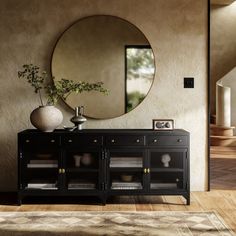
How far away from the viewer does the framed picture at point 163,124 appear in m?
4.60

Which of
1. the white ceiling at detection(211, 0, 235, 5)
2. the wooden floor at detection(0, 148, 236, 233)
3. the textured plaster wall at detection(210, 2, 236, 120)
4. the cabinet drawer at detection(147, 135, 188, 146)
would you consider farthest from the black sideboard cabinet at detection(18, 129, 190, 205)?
the white ceiling at detection(211, 0, 235, 5)

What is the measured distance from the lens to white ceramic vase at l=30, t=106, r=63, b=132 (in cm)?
440

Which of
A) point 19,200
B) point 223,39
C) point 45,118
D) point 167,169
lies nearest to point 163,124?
point 167,169

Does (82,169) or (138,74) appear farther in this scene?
(138,74)

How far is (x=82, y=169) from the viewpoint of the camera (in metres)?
4.39

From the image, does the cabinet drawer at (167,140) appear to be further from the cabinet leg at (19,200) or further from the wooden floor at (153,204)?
the cabinet leg at (19,200)

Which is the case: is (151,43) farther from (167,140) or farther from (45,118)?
(45,118)

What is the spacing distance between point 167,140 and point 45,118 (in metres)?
1.20

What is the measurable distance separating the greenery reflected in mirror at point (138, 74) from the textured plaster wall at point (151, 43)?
0.24ft

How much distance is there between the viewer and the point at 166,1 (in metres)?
4.88

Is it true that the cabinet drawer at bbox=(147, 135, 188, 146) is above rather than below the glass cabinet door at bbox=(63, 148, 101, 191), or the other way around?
above

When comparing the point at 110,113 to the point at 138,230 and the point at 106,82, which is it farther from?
the point at 138,230

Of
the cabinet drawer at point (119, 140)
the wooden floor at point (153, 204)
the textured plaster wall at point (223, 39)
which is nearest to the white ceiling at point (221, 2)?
the textured plaster wall at point (223, 39)

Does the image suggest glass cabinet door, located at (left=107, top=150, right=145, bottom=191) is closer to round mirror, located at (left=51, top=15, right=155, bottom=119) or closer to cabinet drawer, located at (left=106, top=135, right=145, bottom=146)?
cabinet drawer, located at (left=106, top=135, right=145, bottom=146)
